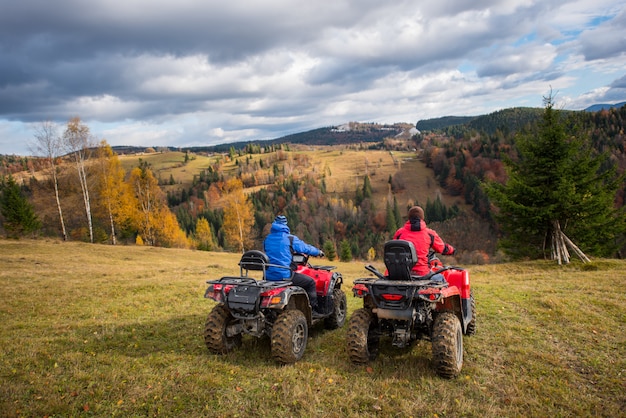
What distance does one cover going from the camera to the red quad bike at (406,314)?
18.5 ft

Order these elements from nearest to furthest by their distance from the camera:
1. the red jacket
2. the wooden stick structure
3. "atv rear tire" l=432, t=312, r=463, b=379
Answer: "atv rear tire" l=432, t=312, r=463, b=379 < the red jacket < the wooden stick structure

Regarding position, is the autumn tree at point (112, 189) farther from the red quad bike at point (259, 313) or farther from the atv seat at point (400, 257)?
the atv seat at point (400, 257)

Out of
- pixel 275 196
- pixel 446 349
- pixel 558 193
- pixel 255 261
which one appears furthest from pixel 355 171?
pixel 446 349

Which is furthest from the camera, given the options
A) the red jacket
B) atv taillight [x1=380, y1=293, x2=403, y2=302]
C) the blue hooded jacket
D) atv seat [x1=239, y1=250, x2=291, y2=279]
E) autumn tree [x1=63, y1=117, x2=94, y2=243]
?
autumn tree [x1=63, y1=117, x2=94, y2=243]

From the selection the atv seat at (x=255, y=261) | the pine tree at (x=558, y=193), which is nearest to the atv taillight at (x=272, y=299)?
the atv seat at (x=255, y=261)

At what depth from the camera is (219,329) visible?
21.2 feet

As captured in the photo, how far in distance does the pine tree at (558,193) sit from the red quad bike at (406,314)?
14.9 m

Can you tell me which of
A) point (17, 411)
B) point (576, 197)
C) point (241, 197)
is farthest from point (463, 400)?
point (241, 197)

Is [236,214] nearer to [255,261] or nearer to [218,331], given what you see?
[255,261]

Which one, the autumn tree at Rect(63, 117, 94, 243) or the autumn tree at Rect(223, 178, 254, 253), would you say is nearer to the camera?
the autumn tree at Rect(63, 117, 94, 243)

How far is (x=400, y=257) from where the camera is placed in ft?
20.1

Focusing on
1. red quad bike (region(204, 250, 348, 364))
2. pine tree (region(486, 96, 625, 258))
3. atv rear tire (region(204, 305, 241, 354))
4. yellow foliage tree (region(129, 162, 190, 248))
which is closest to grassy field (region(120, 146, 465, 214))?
yellow foliage tree (region(129, 162, 190, 248))

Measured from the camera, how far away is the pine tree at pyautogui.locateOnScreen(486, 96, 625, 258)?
60.4ft

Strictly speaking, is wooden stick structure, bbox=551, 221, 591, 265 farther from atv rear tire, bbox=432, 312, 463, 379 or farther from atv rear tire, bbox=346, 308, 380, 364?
atv rear tire, bbox=346, 308, 380, 364
